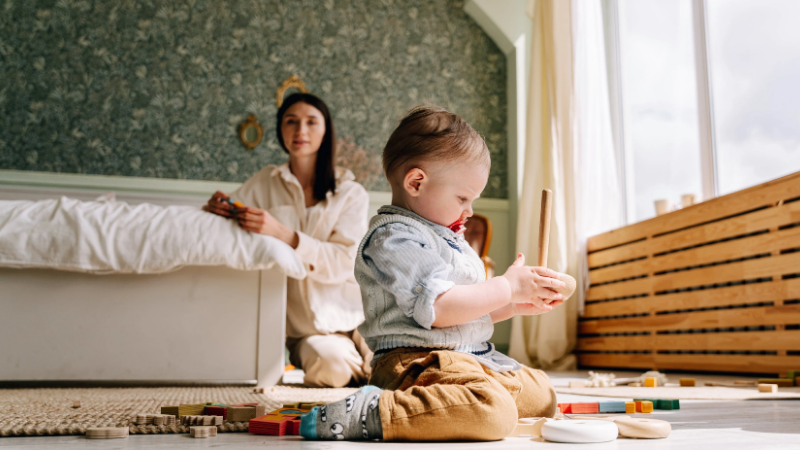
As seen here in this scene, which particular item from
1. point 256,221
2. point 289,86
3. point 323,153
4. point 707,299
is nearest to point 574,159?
point 707,299

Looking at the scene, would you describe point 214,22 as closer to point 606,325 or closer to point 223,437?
point 606,325

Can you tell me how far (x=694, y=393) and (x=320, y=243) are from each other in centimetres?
120

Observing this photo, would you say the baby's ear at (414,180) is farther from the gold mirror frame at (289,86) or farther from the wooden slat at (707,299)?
the gold mirror frame at (289,86)

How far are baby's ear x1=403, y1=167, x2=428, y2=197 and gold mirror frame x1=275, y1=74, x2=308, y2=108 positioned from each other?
10.4ft

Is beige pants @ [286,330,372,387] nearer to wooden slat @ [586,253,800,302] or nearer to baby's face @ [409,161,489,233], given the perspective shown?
baby's face @ [409,161,489,233]

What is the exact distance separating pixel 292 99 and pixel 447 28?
2163mm

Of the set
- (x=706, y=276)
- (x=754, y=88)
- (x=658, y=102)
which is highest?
(x=658, y=102)

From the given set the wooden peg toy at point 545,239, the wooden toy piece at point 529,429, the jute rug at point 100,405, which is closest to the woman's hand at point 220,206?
the jute rug at point 100,405

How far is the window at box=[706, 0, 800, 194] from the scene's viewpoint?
7.89ft

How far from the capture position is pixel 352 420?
85 centimetres

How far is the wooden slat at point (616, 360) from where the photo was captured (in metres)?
2.94

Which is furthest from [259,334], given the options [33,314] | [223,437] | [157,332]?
[223,437]

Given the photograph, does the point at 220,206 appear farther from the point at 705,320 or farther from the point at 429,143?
the point at 705,320

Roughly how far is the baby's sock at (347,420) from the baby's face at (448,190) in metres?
0.30
